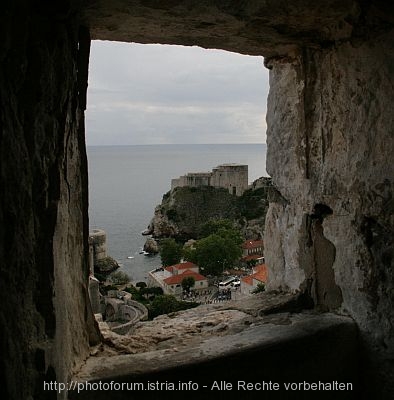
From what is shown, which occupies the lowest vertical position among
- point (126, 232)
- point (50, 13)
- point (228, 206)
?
point (126, 232)

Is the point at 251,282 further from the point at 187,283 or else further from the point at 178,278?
the point at 178,278

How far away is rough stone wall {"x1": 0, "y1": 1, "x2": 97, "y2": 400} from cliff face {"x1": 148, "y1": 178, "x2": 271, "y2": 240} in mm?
32369

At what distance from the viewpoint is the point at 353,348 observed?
7.25 ft

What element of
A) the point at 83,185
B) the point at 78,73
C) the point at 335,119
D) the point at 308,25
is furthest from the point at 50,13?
the point at 335,119

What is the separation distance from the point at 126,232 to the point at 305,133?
4102 cm

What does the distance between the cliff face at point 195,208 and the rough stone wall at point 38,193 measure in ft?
106

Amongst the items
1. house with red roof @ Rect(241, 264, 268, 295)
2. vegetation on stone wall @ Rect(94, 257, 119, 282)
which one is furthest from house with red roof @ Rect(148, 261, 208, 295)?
house with red roof @ Rect(241, 264, 268, 295)

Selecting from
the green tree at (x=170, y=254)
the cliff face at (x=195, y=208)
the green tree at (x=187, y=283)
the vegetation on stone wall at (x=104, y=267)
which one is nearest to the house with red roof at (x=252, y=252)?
the green tree at (x=170, y=254)

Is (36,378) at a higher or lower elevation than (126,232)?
higher

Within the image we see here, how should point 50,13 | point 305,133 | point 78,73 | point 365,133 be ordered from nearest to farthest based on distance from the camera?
point 50,13, point 78,73, point 365,133, point 305,133

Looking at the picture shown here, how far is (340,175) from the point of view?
2199 mm

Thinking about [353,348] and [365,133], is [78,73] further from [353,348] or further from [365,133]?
[353,348]

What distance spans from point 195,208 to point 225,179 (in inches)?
125

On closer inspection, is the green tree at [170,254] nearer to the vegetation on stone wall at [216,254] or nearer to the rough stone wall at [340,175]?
the vegetation on stone wall at [216,254]
